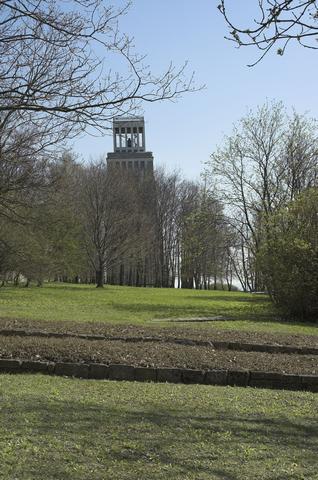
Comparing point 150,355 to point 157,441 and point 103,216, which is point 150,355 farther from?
point 103,216

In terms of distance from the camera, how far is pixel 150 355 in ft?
30.7

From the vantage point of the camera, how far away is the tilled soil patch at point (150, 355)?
29.2 feet

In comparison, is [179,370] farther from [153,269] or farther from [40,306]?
[153,269]

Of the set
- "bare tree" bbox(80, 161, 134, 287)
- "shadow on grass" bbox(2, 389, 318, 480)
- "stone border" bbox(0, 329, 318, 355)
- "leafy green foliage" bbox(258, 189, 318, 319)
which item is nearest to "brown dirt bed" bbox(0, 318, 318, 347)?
"stone border" bbox(0, 329, 318, 355)

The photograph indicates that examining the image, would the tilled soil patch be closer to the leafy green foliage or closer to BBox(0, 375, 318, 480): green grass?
BBox(0, 375, 318, 480): green grass

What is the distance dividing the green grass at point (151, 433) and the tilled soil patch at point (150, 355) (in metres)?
1.17

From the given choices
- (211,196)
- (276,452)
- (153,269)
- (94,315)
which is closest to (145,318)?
(94,315)

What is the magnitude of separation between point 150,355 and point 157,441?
4.50m

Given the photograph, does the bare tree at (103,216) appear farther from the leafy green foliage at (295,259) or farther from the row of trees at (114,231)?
the leafy green foliage at (295,259)

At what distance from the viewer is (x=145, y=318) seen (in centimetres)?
1864

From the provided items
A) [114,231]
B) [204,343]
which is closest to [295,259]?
[204,343]

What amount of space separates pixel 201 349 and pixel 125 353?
1.62 metres

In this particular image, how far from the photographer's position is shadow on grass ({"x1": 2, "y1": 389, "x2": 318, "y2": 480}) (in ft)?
13.5

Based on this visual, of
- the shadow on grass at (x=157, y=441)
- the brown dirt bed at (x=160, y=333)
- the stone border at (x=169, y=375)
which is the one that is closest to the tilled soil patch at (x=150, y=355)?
the stone border at (x=169, y=375)
